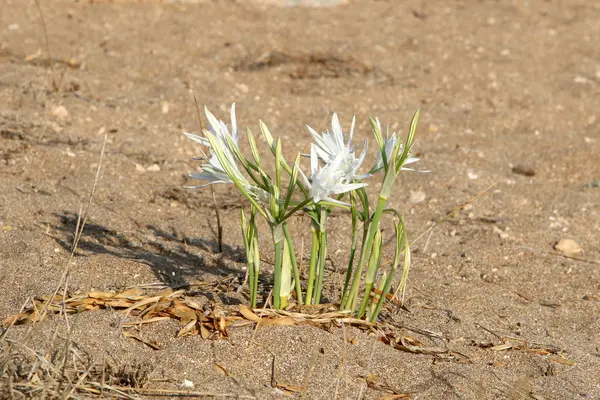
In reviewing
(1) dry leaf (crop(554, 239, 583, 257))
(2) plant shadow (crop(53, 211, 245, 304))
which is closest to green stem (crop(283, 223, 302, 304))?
(2) plant shadow (crop(53, 211, 245, 304))

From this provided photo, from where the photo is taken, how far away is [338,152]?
193 cm

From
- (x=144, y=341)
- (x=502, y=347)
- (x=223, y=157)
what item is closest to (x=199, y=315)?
(x=144, y=341)

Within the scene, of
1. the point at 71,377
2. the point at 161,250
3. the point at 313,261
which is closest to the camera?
the point at 71,377

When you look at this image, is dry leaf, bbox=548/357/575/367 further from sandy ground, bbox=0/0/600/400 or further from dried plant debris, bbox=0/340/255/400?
dried plant debris, bbox=0/340/255/400

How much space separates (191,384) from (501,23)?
5.02 meters

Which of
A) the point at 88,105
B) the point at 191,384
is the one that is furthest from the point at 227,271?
the point at 88,105

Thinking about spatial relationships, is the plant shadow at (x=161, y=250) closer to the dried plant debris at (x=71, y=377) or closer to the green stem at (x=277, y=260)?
the green stem at (x=277, y=260)

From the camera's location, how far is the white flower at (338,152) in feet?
6.12

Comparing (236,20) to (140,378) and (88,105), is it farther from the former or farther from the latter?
(140,378)

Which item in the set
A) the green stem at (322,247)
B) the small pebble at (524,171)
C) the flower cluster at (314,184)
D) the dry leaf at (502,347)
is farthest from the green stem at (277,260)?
the small pebble at (524,171)

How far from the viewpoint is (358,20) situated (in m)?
6.09

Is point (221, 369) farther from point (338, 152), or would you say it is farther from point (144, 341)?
point (338, 152)

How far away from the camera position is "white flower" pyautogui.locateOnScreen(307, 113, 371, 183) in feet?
6.12

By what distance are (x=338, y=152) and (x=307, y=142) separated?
2070mm
